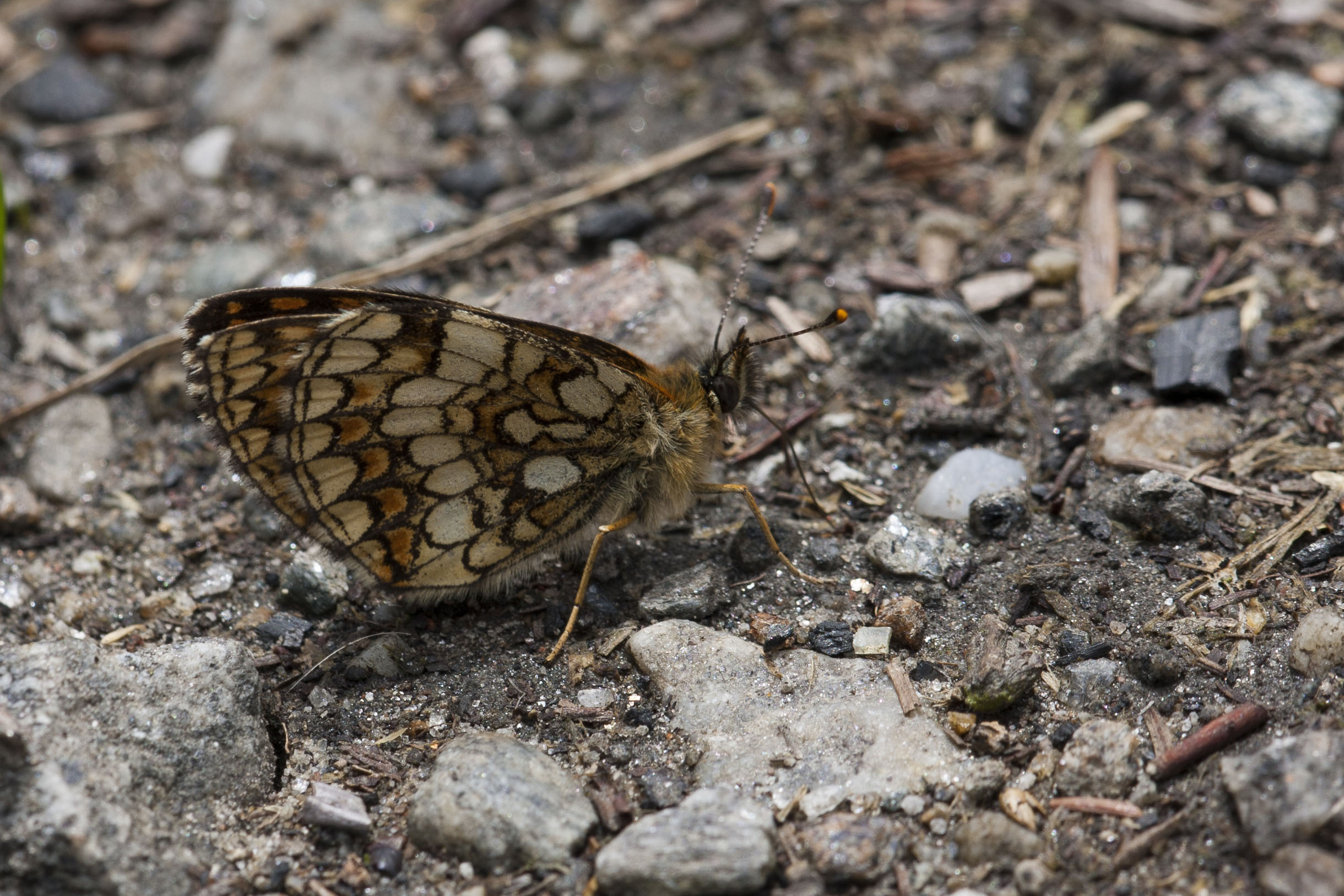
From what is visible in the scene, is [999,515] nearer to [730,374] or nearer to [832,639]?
[832,639]

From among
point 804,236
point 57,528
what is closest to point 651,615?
point 804,236

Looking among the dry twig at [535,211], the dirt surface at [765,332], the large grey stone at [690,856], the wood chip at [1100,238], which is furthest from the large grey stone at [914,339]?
the large grey stone at [690,856]

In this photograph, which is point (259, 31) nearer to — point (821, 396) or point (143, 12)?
point (143, 12)

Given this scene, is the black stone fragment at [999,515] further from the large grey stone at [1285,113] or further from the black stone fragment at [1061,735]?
the large grey stone at [1285,113]

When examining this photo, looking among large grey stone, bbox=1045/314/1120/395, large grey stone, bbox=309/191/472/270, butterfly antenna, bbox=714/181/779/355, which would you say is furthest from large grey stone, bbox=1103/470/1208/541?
large grey stone, bbox=309/191/472/270

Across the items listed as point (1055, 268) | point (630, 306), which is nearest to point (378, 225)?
point (630, 306)
